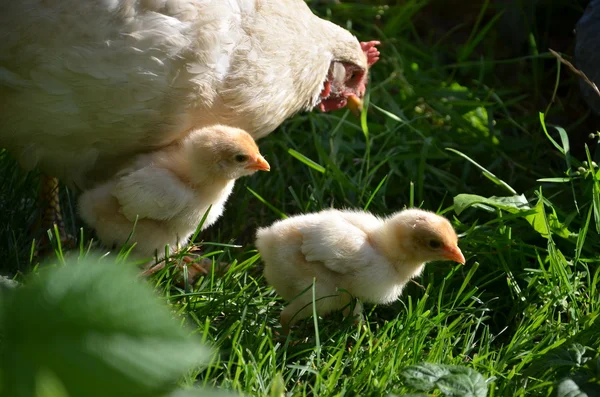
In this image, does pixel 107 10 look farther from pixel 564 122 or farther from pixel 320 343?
pixel 564 122

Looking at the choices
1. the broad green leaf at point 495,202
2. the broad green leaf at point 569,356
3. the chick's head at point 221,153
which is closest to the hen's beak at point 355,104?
the broad green leaf at point 495,202

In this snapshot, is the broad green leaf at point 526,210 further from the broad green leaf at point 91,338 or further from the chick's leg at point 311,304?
the broad green leaf at point 91,338

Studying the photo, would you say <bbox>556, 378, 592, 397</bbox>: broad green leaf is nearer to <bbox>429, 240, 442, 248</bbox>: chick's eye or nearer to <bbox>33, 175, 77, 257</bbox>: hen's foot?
<bbox>429, 240, 442, 248</bbox>: chick's eye

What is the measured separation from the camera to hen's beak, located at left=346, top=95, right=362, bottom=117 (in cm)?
381

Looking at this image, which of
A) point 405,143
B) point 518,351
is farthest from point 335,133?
point 518,351

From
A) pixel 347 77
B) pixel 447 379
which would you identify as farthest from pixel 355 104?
pixel 447 379

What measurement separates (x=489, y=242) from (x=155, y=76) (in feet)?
4.88

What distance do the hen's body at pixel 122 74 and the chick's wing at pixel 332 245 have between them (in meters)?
0.62

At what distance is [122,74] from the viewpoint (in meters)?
2.51

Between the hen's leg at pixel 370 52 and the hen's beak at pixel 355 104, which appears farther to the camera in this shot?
the hen's leg at pixel 370 52

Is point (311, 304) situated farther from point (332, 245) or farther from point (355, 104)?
point (355, 104)

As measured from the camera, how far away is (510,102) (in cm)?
419

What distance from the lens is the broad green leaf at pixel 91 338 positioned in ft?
3.65

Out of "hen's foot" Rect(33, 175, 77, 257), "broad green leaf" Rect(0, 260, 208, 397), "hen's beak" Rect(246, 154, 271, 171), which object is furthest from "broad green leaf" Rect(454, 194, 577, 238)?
"broad green leaf" Rect(0, 260, 208, 397)
